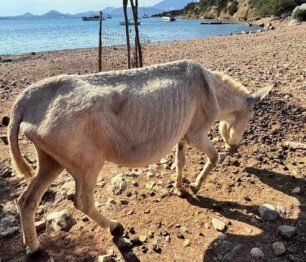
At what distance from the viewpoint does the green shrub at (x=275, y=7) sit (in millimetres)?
68812

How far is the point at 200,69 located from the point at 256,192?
2.07 metres

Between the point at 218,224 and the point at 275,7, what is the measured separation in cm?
7363

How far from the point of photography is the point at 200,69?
527 centimetres

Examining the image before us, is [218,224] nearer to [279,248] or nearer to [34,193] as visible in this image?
[279,248]

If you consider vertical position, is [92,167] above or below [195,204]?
above

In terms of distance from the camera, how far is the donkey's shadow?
4.35 metres

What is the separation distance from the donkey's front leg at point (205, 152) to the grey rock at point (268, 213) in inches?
38.5

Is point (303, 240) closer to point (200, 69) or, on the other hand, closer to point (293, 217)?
point (293, 217)

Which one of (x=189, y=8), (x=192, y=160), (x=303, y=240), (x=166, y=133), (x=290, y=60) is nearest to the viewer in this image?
(x=303, y=240)

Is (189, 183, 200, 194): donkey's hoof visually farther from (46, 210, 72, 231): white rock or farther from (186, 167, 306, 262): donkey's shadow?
(46, 210, 72, 231): white rock

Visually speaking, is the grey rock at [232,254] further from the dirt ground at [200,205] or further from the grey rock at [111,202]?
the grey rock at [111,202]

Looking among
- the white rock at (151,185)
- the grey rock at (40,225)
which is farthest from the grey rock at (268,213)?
the grey rock at (40,225)

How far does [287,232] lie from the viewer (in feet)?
14.9

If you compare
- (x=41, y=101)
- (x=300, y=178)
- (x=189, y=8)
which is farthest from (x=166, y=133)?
(x=189, y=8)
